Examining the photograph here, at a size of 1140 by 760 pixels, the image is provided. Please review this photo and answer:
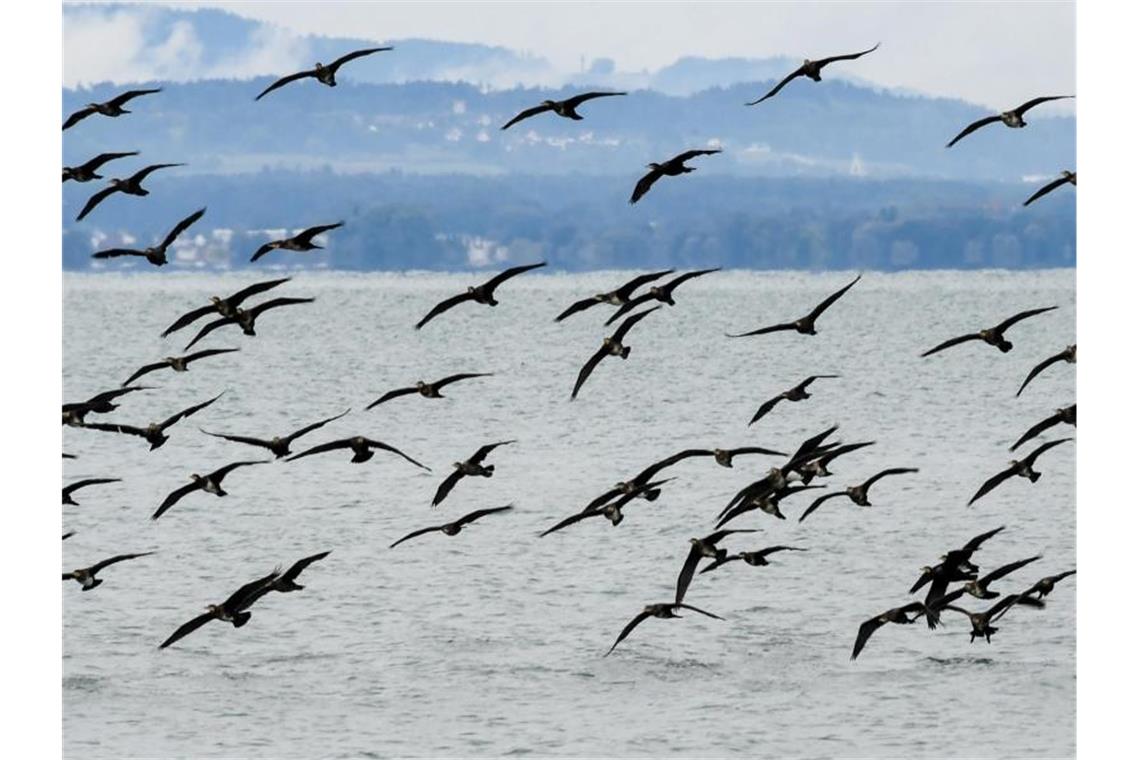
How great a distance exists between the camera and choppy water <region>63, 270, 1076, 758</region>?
38469 millimetres

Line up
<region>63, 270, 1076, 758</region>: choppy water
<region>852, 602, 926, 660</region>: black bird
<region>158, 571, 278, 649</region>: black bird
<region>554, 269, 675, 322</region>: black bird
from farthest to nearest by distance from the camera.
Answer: <region>63, 270, 1076, 758</region>: choppy water, <region>554, 269, 675, 322</region>: black bird, <region>852, 602, 926, 660</region>: black bird, <region>158, 571, 278, 649</region>: black bird

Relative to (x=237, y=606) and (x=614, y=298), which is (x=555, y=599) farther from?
(x=237, y=606)

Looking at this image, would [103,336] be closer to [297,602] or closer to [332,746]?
[297,602]

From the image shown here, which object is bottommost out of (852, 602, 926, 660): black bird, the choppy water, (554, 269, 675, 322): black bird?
the choppy water

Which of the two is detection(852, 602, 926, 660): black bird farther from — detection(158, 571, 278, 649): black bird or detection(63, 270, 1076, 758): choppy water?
detection(63, 270, 1076, 758): choppy water

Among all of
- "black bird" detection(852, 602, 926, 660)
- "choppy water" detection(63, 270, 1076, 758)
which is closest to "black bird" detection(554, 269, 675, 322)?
"black bird" detection(852, 602, 926, 660)

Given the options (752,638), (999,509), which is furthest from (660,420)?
(752,638)

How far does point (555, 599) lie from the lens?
159ft

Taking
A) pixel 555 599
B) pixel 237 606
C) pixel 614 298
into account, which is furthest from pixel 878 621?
pixel 555 599

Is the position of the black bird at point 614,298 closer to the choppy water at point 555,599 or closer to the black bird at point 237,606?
the black bird at point 237,606

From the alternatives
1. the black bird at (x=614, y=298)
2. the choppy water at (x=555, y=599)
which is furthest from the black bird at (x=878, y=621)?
the choppy water at (x=555, y=599)

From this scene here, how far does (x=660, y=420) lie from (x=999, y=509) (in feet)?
105

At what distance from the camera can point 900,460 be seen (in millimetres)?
72750

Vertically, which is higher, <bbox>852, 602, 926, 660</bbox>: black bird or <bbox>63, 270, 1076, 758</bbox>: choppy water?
<bbox>852, 602, 926, 660</bbox>: black bird
